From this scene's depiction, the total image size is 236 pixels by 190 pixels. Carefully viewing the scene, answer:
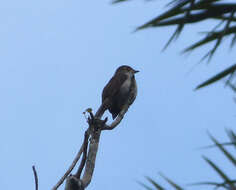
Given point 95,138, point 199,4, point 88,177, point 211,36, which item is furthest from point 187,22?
point 88,177

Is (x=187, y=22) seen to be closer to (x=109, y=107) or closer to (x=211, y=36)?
(x=211, y=36)

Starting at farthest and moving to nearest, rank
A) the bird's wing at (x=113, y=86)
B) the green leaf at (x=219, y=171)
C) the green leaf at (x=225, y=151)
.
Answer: the bird's wing at (x=113, y=86)
the green leaf at (x=225, y=151)
the green leaf at (x=219, y=171)

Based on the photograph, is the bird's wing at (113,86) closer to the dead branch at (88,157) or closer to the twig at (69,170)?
the dead branch at (88,157)

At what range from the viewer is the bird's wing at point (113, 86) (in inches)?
205

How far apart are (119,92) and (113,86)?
0.79 ft

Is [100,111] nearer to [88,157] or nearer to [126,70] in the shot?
[88,157]

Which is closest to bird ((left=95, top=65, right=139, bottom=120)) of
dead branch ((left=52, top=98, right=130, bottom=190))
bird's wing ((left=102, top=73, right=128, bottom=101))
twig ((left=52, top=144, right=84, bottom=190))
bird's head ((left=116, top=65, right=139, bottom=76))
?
bird's wing ((left=102, top=73, right=128, bottom=101))

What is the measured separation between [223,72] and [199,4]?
1.64 ft

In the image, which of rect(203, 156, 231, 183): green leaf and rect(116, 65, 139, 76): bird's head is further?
rect(116, 65, 139, 76): bird's head

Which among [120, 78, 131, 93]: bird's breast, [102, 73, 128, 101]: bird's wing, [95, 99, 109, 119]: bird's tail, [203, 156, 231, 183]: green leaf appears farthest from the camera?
[102, 73, 128, 101]: bird's wing

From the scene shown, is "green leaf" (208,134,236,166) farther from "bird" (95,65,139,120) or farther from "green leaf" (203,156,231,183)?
"bird" (95,65,139,120)

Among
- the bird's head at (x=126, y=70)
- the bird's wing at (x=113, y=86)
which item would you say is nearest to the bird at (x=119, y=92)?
the bird's wing at (x=113, y=86)

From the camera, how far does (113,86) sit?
5367mm

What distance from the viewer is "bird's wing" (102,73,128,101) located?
17.1 ft
